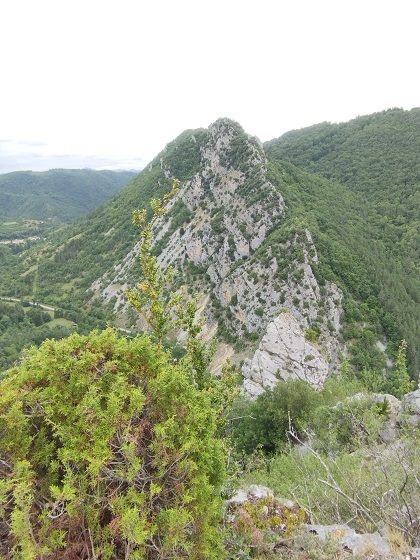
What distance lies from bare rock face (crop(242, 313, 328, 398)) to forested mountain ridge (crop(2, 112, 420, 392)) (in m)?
0.19

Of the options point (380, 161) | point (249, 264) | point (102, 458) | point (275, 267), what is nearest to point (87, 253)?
point (249, 264)

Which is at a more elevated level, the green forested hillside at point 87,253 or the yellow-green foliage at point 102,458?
the yellow-green foliage at point 102,458

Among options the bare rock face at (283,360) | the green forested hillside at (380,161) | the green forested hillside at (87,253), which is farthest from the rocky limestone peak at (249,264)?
the green forested hillside at (380,161)

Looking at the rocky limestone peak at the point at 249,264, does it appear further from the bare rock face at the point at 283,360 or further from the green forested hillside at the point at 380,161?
the green forested hillside at the point at 380,161

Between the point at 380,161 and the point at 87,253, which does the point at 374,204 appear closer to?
the point at 380,161

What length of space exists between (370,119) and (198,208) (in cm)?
10664

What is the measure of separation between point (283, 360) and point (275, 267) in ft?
70.4

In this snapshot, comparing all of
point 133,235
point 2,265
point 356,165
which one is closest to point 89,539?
point 133,235

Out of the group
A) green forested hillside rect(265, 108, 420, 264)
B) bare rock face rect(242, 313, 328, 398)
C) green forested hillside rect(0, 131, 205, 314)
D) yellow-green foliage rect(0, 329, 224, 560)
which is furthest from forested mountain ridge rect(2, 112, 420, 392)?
yellow-green foliage rect(0, 329, 224, 560)

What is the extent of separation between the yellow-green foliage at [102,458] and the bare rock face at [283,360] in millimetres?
33518

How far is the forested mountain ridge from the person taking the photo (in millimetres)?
51031

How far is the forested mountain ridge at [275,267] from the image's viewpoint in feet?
167

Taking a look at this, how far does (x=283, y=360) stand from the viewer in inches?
1652

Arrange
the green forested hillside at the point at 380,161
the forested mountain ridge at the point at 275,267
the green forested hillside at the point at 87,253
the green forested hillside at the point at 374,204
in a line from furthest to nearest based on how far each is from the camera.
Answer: the green forested hillside at the point at 87,253, the green forested hillside at the point at 380,161, the green forested hillside at the point at 374,204, the forested mountain ridge at the point at 275,267
